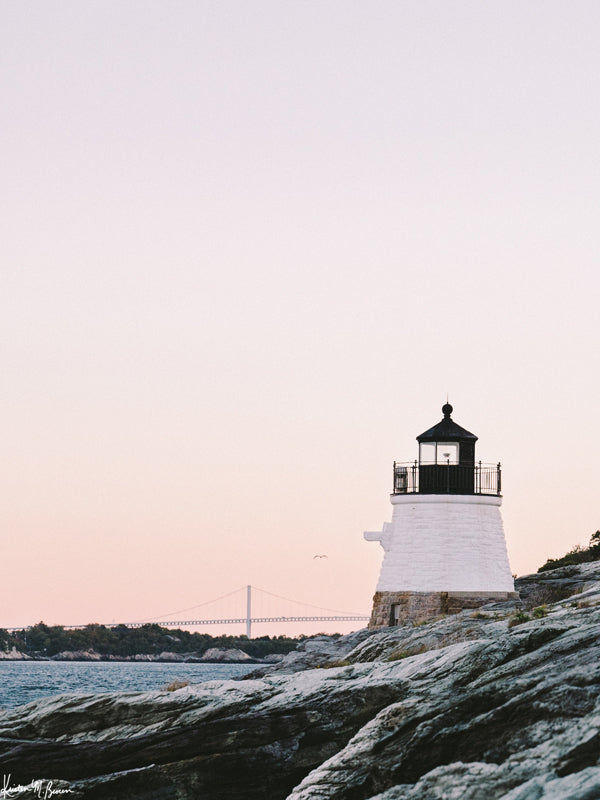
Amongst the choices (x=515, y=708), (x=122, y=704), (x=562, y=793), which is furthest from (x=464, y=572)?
(x=562, y=793)

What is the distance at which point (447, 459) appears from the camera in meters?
42.6

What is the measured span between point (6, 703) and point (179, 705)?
4383 centimetres

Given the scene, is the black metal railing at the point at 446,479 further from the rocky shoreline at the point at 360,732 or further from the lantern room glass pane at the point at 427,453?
the rocky shoreline at the point at 360,732

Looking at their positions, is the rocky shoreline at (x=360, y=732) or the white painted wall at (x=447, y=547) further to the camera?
the white painted wall at (x=447, y=547)

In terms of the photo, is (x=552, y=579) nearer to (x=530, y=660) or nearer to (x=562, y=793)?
(x=530, y=660)

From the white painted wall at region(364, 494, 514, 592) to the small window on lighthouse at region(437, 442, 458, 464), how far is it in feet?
5.01

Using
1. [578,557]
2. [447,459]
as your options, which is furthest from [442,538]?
[578,557]

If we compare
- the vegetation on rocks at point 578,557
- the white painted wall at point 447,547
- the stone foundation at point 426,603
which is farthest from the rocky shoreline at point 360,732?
the vegetation on rocks at point 578,557

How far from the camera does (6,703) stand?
6134cm

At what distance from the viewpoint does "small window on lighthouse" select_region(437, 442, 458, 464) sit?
42656 millimetres

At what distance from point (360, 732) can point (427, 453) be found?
25.5 metres

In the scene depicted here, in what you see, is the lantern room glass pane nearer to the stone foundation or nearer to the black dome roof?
the black dome roof

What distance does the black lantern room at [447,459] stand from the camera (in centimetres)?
4231

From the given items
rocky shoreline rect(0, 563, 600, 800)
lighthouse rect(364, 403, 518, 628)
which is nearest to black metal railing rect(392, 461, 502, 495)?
lighthouse rect(364, 403, 518, 628)
